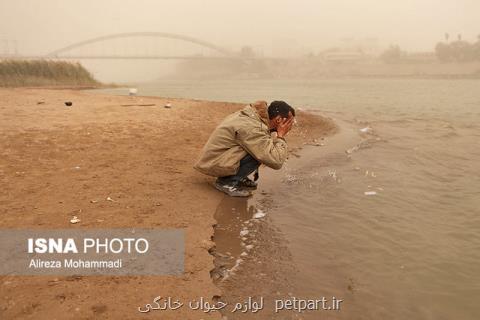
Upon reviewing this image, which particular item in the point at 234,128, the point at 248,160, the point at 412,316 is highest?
the point at 234,128

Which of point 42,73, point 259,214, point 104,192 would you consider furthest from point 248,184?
point 42,73

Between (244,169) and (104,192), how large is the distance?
1698mm

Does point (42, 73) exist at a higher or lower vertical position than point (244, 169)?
higher

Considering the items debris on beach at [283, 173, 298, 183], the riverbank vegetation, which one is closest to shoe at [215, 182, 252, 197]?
debris on beach at [283, 173, 298, 183]

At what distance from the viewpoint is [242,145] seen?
186 inches

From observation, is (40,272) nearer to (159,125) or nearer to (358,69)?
(159,125)

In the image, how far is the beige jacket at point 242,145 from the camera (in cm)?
462

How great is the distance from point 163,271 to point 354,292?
1467 millimetres

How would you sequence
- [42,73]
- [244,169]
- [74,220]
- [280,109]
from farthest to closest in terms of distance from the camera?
[42,73], [244,169], [280,109], [74,220]

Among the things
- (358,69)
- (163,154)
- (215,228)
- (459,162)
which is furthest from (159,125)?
(358,69)

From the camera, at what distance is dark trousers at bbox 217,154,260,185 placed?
4.96 m

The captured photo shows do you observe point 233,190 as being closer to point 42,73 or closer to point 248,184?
point 248,184

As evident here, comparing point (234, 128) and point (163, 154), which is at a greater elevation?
point (234, 128)

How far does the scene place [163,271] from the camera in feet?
10.3
